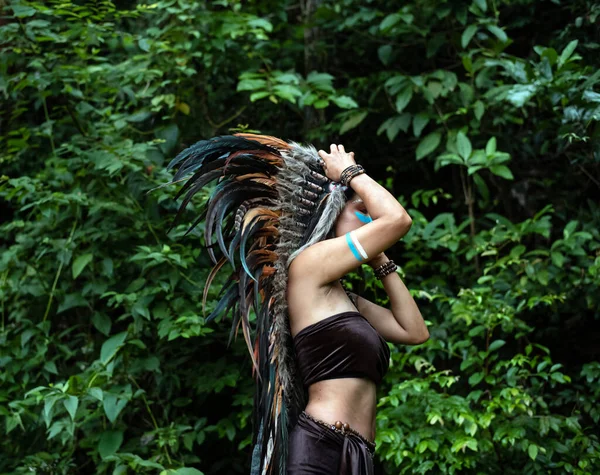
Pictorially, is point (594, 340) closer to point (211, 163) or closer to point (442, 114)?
point (442, 114)

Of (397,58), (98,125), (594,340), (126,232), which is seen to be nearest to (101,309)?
(126,232)

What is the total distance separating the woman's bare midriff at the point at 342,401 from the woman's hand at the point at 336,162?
0.72 m

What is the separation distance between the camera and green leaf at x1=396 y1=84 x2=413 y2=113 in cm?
434

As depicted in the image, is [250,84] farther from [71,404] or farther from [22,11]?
[71,404]

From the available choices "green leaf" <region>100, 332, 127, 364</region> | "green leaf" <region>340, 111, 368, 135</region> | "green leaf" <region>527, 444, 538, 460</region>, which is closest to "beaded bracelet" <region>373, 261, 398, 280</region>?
"green leaf" <region>527, 444, 538, 460</region>

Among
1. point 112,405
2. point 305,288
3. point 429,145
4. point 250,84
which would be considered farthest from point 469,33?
point 112,405

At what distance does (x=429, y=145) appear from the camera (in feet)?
14.4

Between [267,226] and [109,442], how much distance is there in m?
1.71

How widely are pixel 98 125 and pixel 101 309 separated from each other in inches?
43.0

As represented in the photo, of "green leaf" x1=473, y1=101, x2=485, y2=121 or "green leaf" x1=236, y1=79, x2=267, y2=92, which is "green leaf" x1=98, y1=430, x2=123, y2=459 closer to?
"green leaf" x1=236, y1=79, x2=267, y2=92

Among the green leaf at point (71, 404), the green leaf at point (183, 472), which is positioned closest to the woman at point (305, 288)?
the green leaf at point (183, 472)

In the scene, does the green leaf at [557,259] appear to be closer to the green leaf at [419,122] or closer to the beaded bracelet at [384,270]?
the green leaf at [419,122]

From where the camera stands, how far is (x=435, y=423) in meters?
3.63

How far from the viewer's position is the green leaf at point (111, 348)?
3.62 metres
